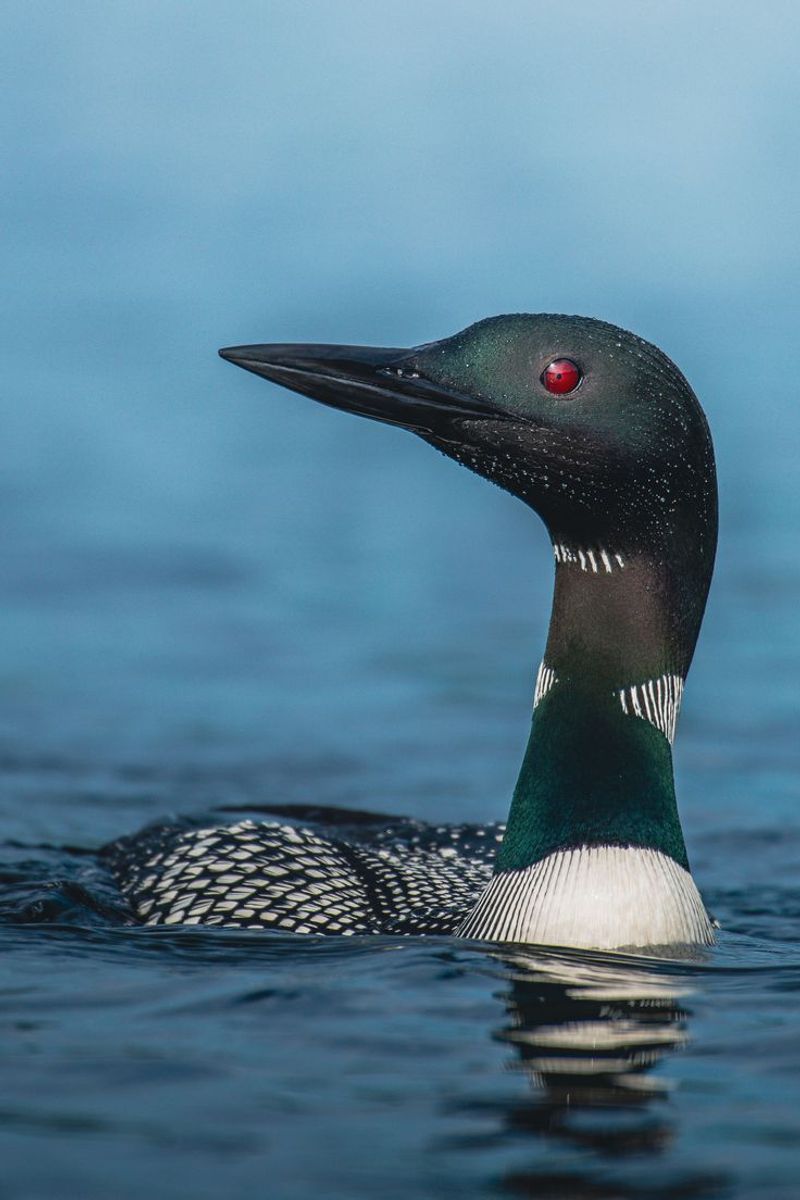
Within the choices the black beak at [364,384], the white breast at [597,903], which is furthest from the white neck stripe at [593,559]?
the white breast at [597,903]

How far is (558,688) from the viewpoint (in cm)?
381

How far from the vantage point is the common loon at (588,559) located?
3.65 m

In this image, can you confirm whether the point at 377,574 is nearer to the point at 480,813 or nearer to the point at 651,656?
the point at 480,813

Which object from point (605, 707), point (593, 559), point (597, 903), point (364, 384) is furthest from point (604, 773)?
point (364, 384)

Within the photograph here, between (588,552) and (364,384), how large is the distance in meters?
0.51

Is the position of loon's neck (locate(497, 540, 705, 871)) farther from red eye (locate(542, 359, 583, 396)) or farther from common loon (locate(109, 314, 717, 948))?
red eye (locate(542, 359, 583, 396))

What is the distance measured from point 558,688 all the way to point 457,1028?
2.72ft

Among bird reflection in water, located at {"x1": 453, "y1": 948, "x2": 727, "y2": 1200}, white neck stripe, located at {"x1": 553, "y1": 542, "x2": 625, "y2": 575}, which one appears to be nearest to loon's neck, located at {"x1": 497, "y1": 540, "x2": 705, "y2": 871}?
white neck stripe, located at {"x1": 553, "y1": 542, "x2": 625, "y2": 575}

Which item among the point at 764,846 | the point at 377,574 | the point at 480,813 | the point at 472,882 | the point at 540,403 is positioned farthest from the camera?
the point at 377,574

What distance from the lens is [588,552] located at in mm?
3781

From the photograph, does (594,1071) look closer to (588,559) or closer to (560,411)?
(588,559)

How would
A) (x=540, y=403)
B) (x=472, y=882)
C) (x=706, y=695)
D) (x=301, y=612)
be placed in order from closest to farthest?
(x=540, y=403) → (x=472, y=882) → (x=706, y=695) → (x=301, y=612)

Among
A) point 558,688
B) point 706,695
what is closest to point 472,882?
point 558,688

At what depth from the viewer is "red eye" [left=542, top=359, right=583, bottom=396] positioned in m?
3.66
